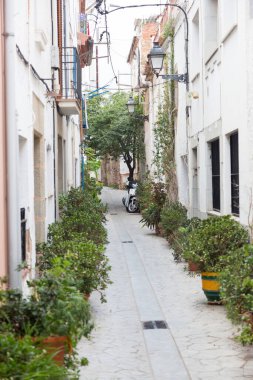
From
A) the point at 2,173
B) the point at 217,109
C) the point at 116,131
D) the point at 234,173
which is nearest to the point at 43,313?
the point at 2,173

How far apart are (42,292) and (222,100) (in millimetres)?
8721

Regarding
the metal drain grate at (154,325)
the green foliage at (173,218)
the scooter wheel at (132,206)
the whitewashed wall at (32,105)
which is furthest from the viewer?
the scooter wheel at (132,206)

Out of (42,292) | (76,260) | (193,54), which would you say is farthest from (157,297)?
(193,54)

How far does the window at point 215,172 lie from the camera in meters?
14.0

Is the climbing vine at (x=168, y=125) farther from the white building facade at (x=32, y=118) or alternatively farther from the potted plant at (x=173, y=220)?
the white building facade at (x=32, y=118)

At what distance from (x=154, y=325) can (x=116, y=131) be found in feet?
86.7

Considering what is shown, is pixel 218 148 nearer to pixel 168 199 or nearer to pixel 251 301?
pixel 168 199

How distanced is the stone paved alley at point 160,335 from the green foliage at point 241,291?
1.50ft

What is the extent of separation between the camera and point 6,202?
6.52 meters

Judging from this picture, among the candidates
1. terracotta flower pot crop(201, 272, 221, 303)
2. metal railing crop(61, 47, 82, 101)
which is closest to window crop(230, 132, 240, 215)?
terracotta flower pot crop(201, 272, 221, 303)

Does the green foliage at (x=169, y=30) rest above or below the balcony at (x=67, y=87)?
above

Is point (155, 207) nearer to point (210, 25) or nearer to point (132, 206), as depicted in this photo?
point (210, 25)

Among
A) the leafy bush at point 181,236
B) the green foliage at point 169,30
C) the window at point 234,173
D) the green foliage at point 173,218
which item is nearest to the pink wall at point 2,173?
the window at point 234,173

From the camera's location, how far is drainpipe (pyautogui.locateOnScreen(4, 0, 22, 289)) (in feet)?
21.1
